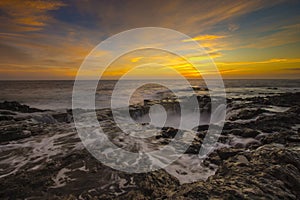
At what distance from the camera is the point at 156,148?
7191 mm

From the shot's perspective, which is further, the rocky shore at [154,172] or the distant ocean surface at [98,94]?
the distant ocean surface at [98,94]

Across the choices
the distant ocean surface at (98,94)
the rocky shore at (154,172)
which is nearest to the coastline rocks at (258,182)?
the rocky shore at (154,172)

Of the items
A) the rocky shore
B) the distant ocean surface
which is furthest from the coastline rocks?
the distant ocean surface

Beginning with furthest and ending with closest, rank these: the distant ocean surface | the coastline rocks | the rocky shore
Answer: the distant ocean surface < the rocky shore < the coastline rocks

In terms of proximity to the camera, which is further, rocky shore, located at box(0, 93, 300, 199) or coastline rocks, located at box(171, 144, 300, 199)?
rocky shore, located at box(0, 93, 300, 199)

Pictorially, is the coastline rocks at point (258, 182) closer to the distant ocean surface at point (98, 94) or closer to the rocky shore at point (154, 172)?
the rocky shore at point (154, 172)

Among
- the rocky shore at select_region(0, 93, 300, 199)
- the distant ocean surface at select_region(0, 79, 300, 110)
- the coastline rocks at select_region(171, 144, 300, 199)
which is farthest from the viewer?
the distant ocean surface at select_region(0, 79, 300, 110)

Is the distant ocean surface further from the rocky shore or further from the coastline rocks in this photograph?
the coastline rocks

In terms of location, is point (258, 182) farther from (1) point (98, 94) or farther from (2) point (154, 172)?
(1) point (98, 94)

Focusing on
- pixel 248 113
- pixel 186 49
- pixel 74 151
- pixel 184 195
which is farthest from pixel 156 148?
pixel 248 113

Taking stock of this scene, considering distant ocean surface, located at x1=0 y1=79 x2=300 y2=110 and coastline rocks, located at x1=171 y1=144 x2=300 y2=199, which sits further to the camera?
distant ocean surface, located at x1=0 y1=79 x2=300 y2=110

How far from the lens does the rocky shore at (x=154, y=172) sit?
8.87 feet

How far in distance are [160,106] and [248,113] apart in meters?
7.53

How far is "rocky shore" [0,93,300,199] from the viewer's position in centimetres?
271
